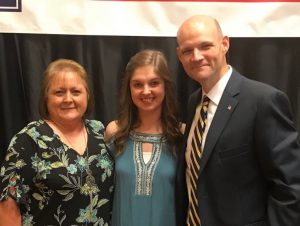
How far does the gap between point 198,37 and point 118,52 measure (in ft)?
2.45

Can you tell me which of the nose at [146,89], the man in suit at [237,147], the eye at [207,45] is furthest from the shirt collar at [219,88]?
the nose at [146,89]

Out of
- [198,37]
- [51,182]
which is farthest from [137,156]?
[198,37]

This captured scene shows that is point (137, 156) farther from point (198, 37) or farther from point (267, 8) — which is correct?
point (267, 8)

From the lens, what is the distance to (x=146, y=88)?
63.4 inches

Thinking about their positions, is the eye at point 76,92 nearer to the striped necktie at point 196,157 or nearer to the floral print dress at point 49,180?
the floral print dress at point 49,180

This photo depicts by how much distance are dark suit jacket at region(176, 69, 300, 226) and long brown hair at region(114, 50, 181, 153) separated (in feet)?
1.24

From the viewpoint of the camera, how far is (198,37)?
1.32 m

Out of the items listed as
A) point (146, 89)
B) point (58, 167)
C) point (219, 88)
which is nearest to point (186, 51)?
point (219, 88)

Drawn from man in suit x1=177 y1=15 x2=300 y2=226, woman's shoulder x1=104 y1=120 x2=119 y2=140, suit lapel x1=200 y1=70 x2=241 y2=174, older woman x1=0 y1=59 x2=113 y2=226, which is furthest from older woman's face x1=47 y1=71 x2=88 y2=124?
suit lapel x1=200 y1=70 x2=241 y2=174

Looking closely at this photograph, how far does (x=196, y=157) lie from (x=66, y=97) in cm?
56

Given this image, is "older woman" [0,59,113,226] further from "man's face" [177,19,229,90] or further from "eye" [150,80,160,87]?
"man's face" [177,19,229,90]

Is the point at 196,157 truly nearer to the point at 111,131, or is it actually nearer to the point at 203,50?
the point at 203,50

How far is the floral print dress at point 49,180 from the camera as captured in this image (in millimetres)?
1428

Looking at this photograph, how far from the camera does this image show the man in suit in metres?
1.20
